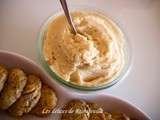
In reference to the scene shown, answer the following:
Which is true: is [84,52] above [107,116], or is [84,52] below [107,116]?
above

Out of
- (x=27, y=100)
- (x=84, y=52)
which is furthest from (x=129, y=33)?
(x=27, y=100)

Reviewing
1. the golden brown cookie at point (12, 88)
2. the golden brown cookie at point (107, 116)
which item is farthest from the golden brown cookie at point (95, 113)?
the golden brown cookie at point (12, 88)

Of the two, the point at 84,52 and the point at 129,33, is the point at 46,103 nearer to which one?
the point at 84,52

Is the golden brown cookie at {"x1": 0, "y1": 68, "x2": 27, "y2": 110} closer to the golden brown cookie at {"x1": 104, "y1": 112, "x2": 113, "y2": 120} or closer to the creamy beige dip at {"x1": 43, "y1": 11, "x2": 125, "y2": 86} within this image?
the creamy beige dip at {"x1": 43, "y1": 11, "x2": 125, "y2": 86}

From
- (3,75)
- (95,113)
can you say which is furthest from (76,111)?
(3,75)

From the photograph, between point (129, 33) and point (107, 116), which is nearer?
point (107, 116)

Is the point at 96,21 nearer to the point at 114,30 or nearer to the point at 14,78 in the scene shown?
the point at 114,30

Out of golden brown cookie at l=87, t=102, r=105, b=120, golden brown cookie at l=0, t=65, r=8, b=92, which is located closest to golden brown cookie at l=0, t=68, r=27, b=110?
golden brown cookie at l=0, t=65, r=8, b=92
